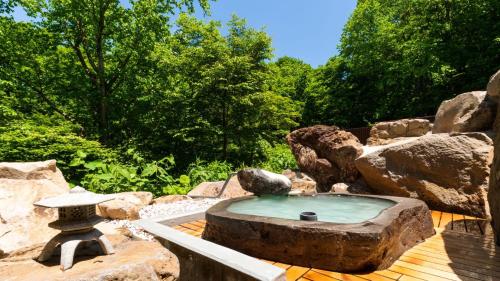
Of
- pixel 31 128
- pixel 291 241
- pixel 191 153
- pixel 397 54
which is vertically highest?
pixel 397 54

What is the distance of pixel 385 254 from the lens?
247 cm

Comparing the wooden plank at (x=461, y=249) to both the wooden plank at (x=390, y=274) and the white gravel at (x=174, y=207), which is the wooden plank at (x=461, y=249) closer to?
the wooden plank at (x=390, y=274)

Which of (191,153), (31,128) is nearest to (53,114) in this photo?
(31,128)

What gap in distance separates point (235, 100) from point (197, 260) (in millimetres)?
8859

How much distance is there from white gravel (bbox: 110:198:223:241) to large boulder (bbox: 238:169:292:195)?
2.94 ft

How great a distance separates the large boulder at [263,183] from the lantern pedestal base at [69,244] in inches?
110

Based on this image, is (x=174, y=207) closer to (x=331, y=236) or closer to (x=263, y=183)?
(x=263, y=183)

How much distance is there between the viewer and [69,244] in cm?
234

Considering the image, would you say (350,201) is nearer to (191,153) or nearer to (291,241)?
(291,241)

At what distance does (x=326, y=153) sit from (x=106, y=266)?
5.83 meters

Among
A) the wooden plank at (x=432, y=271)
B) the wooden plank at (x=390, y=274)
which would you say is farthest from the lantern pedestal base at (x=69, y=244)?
the wooden plank at (x=432, y=271)

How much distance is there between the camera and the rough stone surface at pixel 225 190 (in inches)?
240

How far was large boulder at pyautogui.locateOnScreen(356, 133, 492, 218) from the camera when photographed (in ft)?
13.5

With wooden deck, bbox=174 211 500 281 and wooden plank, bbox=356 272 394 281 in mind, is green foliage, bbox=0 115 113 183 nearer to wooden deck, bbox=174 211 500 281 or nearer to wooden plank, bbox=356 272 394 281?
wooden deck, bbox=174 211 500 281
